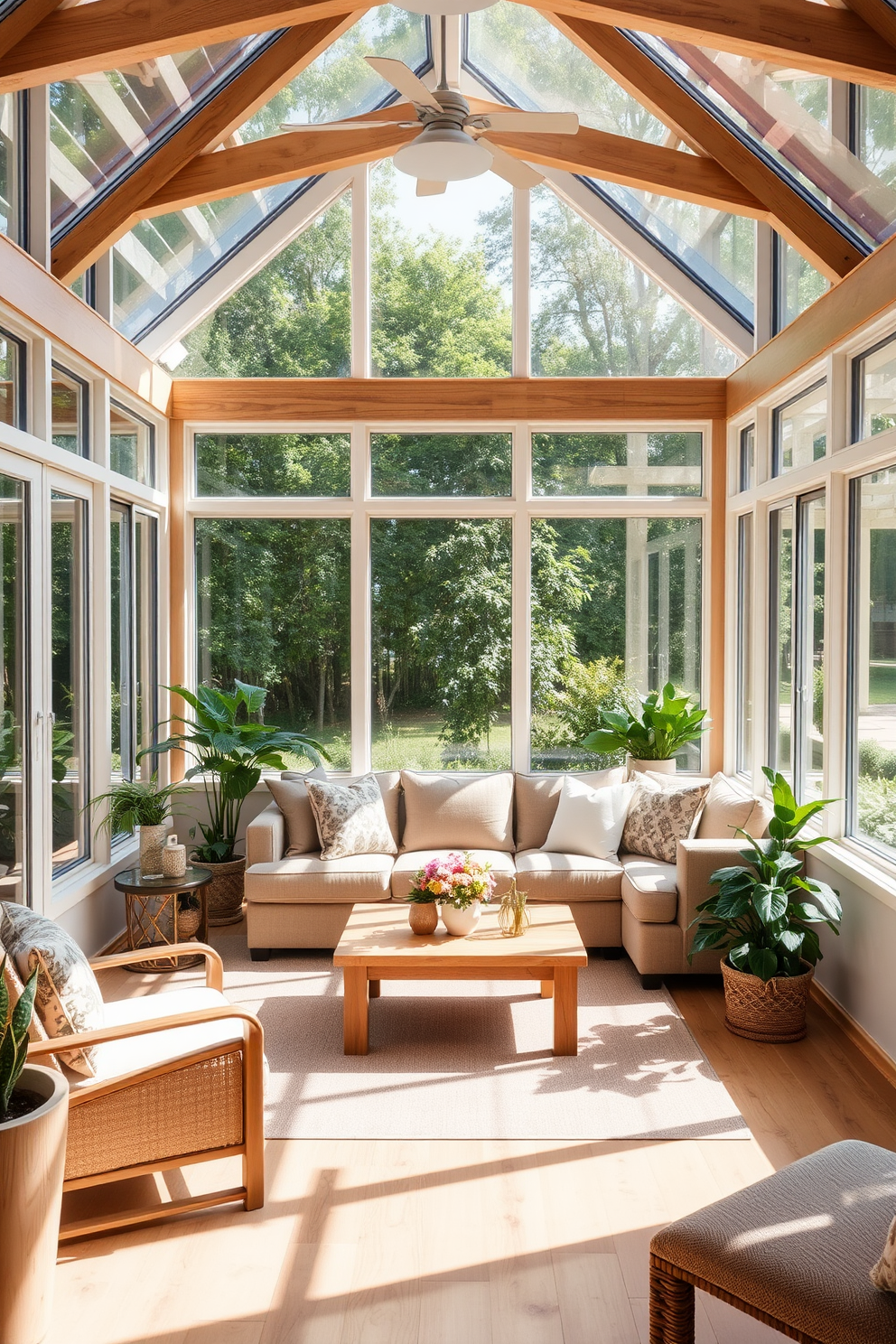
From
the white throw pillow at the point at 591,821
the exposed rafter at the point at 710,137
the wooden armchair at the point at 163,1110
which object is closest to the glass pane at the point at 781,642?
the white throw pillow at the point at 591,821

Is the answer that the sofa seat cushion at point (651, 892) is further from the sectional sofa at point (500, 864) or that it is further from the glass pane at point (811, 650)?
the glass pane at point (811, 650)

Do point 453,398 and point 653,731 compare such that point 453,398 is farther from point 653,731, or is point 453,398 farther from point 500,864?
point 500,864

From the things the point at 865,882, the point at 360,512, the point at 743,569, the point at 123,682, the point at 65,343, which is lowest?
the point at 865,882

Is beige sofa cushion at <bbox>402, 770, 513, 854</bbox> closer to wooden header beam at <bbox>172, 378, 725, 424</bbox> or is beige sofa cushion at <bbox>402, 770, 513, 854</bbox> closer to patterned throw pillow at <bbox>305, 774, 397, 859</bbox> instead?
patterned throw pillow at <bbox>305, 774, 397, 859</bbox>

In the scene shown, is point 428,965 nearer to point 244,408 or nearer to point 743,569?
point 743,569

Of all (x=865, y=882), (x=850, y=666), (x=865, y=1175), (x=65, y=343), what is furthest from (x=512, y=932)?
(x=65, y=343)

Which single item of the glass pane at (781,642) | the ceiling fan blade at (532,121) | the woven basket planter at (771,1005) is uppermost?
the ceiling fan blade at (532,121)

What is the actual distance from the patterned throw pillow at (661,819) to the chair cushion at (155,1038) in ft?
8.68

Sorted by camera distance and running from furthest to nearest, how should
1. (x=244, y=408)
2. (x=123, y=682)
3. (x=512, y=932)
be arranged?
(x=244, y=408) → (x=123, y=682) → (x=512, y=932)

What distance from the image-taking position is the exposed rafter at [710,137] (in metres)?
4.51

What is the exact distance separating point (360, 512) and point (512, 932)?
121 inches

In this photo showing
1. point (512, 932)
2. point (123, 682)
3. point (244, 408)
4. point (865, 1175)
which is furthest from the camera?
point (244, 408)

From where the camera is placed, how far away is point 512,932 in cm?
425

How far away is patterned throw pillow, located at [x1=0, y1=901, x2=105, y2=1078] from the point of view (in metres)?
2.74
